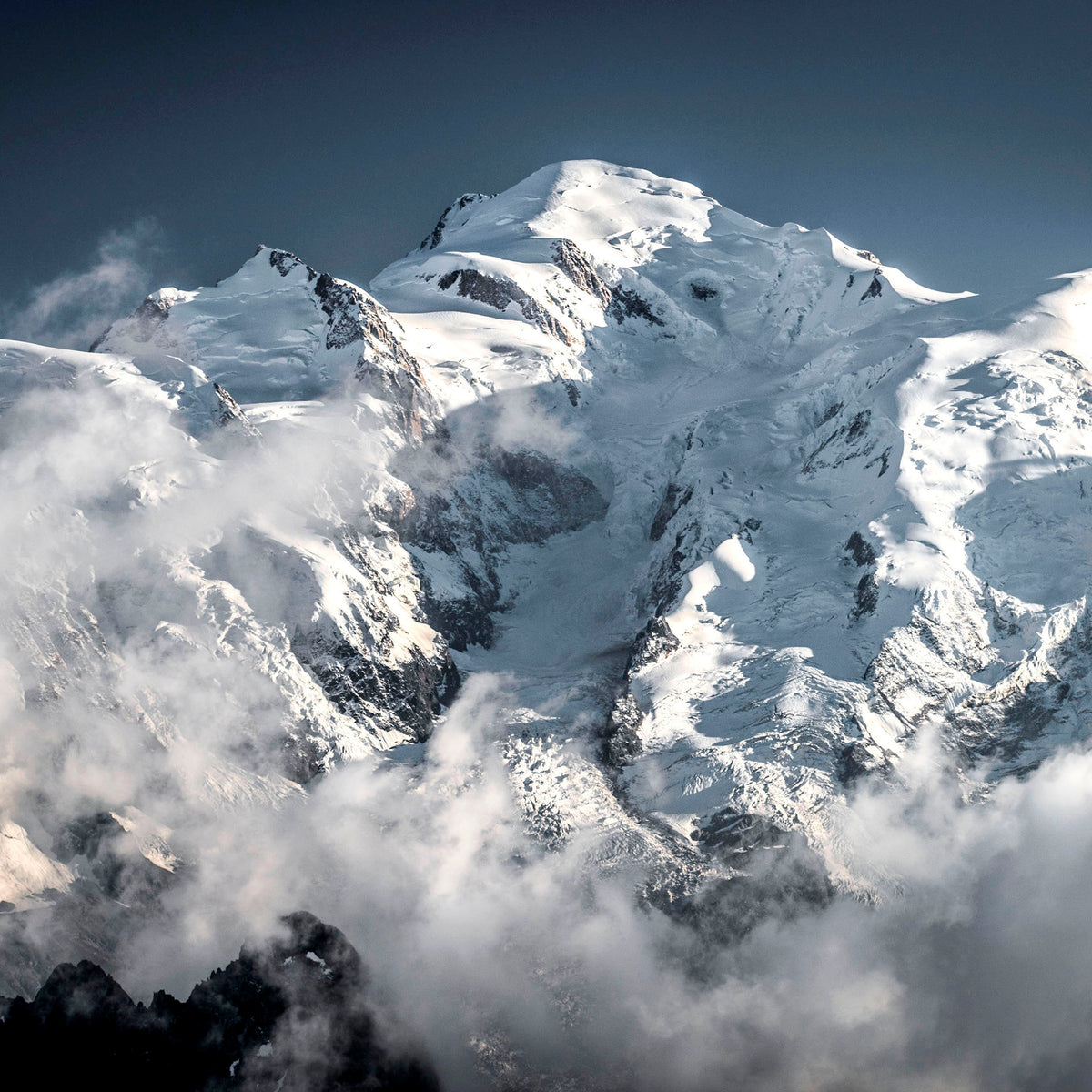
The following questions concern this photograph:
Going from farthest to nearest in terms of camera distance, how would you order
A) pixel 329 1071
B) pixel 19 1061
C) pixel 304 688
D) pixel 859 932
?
1. pixel 304 688
2. pixel 859 932
3. pixel 329 1071
4. pixel 19 1061

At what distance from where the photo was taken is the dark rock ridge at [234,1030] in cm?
16250

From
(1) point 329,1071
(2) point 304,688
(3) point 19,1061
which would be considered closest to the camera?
(3) point 19,1061

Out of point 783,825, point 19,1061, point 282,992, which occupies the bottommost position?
point 19,1061

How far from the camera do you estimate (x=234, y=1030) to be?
170 metres

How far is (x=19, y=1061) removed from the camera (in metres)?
161

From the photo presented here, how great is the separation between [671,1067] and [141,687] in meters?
80.9

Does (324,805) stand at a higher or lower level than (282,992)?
higher

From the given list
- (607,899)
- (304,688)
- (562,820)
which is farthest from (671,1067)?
(304,688)

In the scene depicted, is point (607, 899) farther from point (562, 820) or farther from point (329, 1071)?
point (329, 1071)

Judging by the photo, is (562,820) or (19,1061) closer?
(19,1061)

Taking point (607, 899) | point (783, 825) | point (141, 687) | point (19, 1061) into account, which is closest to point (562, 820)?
point (607, 899)

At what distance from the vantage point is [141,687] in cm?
→ 19488

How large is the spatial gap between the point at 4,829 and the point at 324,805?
3879 centimetres

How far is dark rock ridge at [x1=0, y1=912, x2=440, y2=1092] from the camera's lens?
16250 cm
